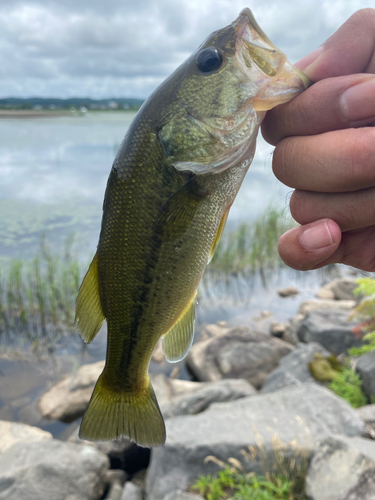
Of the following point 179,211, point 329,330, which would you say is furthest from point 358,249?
point 329,330

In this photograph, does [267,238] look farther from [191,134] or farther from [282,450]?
[191,134]

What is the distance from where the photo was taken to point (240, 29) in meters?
1.59

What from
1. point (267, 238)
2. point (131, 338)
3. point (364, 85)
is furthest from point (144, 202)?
point (267, 238)

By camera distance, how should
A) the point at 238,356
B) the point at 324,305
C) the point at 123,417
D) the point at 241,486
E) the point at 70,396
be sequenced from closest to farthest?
the point at 123,417 → the point at 241,486 → the point at 70,396 → the point at 238,356 → the point at 324,305

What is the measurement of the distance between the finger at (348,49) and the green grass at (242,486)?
3.48 metres

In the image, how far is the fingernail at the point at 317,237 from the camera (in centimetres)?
174

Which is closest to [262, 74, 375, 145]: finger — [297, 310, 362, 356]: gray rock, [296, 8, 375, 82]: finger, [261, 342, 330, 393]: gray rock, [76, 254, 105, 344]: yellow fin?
[296, 8, 375, 82]: finger

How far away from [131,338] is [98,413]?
400 mm

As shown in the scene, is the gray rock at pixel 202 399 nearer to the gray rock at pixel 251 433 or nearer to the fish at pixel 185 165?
the gray rock at pixel 251 433

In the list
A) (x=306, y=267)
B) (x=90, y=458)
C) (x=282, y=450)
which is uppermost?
(x=306, y=267)

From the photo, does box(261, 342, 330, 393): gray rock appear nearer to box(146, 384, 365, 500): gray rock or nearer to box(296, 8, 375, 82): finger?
box(146, 384, 365, 500): gray rock

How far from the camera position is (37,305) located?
830cm

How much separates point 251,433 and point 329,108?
351 cm

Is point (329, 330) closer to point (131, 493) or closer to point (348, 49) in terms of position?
point (131, 493)
